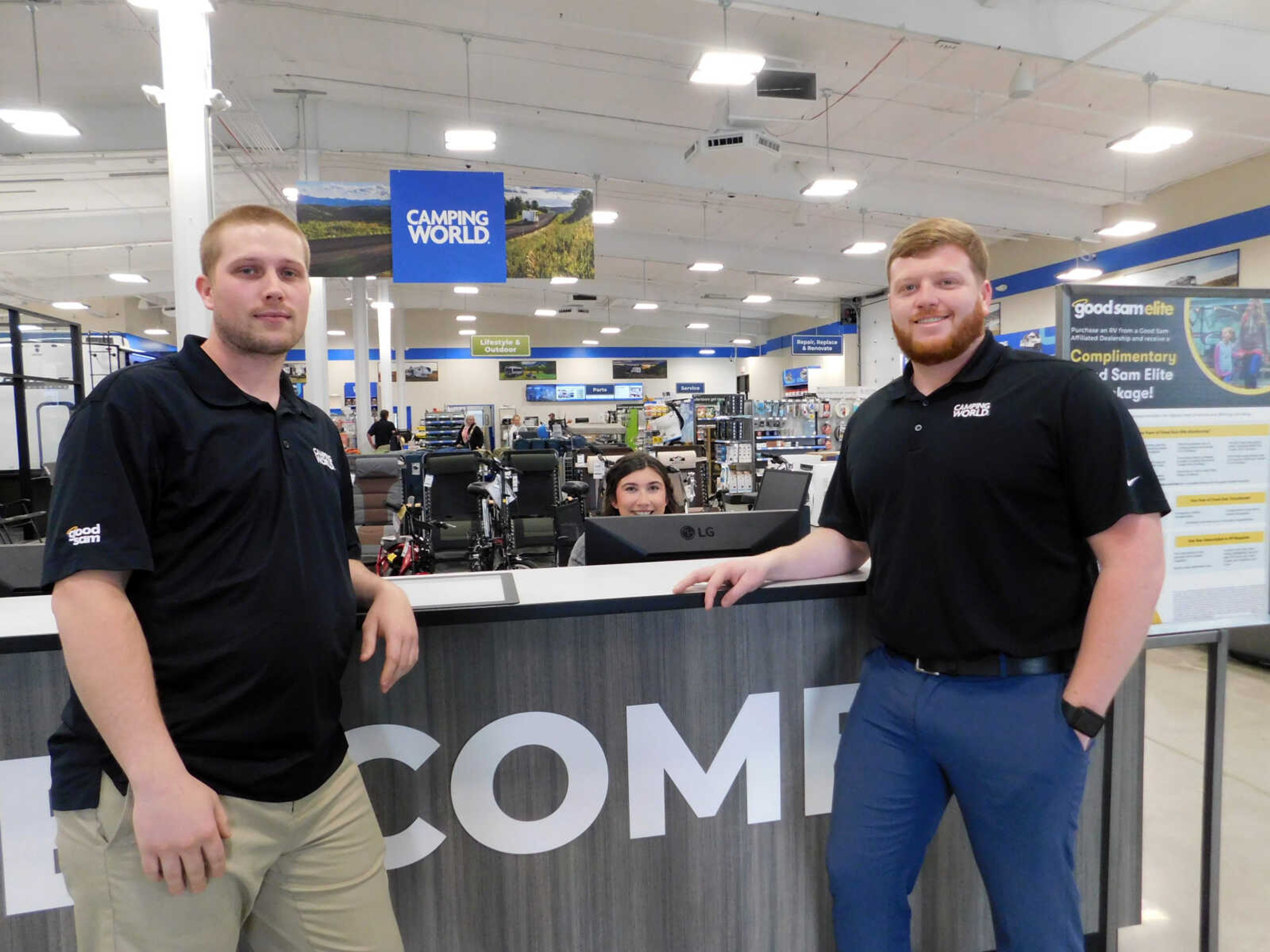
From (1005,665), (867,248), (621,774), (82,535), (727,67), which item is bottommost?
(621,774)

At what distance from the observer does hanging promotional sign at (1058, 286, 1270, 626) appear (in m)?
1.79

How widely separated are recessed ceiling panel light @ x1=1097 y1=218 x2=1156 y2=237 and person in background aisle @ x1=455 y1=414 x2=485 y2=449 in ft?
32.9

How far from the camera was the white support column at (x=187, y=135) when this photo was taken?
4.05m

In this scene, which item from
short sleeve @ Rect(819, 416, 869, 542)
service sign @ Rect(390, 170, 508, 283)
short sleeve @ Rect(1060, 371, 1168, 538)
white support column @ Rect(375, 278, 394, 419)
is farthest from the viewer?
white support column @ Rect(375, 278, 394, 419)

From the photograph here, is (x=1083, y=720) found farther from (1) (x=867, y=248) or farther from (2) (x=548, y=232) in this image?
(1) (x=867, y=248)

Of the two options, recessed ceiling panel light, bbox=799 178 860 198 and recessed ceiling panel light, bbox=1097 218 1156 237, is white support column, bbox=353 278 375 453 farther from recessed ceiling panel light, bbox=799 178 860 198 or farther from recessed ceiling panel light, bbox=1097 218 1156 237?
recessed ceiling panel light, bbox=1097 218 1156 237

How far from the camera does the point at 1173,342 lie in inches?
71.8

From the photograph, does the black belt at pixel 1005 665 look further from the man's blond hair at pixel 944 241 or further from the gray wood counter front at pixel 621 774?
the man's blond hair at pixel 944 241

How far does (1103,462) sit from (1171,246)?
34.2 ft

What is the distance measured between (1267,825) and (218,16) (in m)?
8.10

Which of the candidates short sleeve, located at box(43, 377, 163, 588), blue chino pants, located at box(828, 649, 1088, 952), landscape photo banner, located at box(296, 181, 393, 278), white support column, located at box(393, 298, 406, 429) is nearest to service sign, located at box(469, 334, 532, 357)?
white support column, located at box(393, 298, 406, 429)

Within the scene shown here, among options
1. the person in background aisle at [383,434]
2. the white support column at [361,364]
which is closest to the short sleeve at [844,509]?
the white support column at [361,364]

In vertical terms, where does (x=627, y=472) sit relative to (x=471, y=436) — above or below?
below

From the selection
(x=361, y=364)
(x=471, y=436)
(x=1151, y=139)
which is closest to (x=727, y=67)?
(x=1151, y=139)
